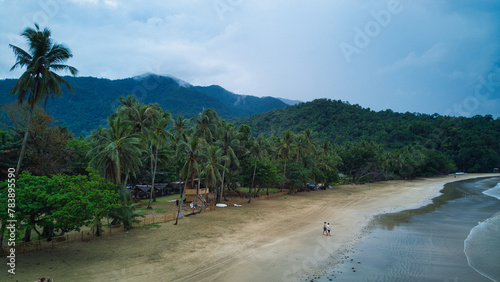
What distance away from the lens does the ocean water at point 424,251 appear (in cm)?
1593

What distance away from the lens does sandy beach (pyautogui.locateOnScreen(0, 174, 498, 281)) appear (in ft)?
49.4

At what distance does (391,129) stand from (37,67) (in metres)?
158

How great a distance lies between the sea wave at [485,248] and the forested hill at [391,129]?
87759mm

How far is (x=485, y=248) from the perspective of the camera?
20.8 m

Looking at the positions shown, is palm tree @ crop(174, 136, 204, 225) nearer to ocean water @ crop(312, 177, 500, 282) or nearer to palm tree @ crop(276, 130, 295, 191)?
ocean water @ crop(312, 177, 500, 282)

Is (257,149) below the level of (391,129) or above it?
below

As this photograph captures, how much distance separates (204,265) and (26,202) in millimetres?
11215

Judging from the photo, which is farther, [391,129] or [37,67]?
[391,129]

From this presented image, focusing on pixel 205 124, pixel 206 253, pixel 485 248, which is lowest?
pixel 485 248

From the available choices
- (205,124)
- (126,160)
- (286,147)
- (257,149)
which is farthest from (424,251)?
(286,147)

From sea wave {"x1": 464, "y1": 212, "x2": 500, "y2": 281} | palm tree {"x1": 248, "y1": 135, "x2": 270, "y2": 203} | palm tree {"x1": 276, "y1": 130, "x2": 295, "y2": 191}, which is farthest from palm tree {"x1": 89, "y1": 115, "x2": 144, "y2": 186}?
palm tree {"x1": 276, "y1": 130, "x2": 295, "y2": 191}

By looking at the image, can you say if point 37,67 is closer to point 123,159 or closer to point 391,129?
point 123,159

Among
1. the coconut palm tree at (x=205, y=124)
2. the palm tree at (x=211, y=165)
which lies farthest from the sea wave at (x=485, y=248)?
the coconut palm tree at (x=205, y=124)

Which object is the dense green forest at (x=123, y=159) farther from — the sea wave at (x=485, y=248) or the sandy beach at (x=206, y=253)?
the sea wave at (x=485, y=248)
